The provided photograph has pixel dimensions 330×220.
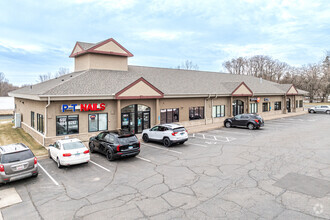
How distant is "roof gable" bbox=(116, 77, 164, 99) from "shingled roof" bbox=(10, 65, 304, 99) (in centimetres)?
60

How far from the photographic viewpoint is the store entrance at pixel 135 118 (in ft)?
68.6

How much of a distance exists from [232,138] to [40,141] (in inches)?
645

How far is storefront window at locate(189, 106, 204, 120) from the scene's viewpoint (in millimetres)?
26705

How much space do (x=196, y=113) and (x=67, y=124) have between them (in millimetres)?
14995

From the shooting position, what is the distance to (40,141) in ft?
59.4

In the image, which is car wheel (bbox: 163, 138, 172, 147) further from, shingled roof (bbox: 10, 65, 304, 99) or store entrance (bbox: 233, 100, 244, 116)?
store entrance (bbox: 233, 100, 244, 116)

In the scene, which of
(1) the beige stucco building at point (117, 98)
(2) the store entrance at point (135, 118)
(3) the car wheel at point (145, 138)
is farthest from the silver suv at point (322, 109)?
(3) the car wheel at point (145, 138)

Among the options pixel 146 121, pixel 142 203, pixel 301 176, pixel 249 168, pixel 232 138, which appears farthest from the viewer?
pixel 146 121

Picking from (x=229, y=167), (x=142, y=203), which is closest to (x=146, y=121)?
(x=229, y=167)

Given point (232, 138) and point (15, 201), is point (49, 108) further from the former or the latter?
point (232, 138)

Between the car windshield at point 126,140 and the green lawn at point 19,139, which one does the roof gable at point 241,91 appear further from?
the green lawn at point 19,139

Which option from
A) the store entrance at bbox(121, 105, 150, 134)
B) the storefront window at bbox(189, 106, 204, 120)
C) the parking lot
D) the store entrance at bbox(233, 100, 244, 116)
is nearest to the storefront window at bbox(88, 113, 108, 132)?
the store entrance at bbox(121, 105, 150, 134)

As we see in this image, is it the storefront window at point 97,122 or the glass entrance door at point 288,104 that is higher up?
the glass entrance door at point 288,104

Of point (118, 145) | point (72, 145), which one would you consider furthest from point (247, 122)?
point (72, 145)
